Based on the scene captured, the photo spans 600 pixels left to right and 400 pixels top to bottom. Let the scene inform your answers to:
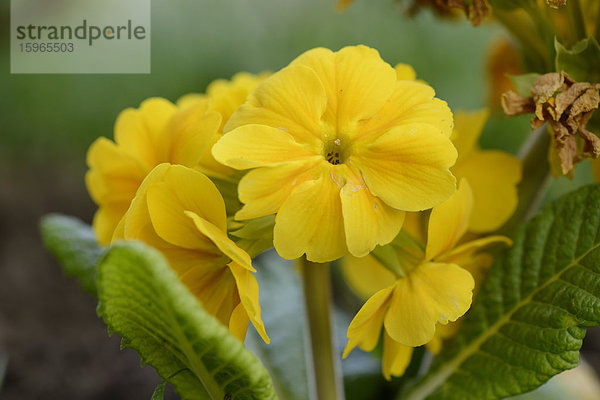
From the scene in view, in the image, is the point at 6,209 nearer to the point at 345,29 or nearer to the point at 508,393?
the point at 345,29

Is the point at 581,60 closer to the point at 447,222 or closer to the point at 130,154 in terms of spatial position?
the point at 447,222

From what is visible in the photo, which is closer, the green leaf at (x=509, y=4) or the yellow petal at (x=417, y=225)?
the green leaf at (x=509, y=4)

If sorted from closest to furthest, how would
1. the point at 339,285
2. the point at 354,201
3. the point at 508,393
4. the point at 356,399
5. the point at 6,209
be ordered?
the point at 354,201, the point at 508,393, the point at 356,399, the point at 339,285, the point at 6,209

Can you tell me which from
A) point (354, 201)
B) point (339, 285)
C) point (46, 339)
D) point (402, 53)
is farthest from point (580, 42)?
point (402, 53)

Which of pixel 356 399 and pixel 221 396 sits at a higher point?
pixel 221 396

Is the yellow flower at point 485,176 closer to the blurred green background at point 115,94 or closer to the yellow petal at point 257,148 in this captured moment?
the yellow petal at point 257,148

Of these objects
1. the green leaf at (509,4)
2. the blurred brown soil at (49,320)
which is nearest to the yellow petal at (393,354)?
the green leaf at (509,4)
